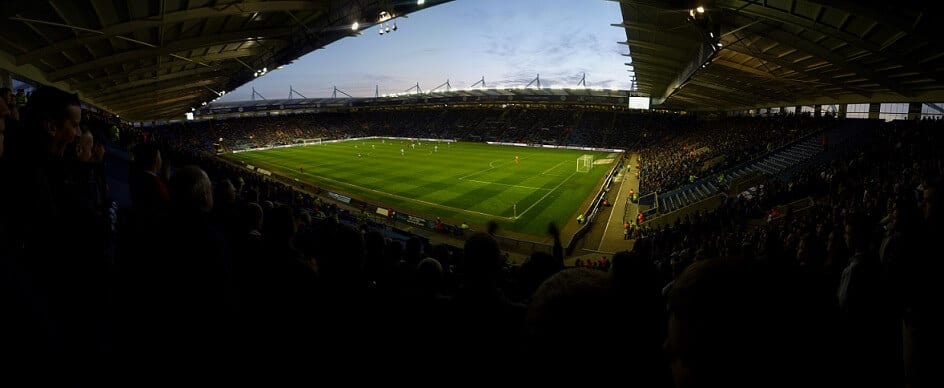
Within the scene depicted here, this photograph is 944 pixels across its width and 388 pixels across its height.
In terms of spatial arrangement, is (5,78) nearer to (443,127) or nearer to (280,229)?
(280,229)

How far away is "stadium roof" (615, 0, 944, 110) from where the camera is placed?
445 inches

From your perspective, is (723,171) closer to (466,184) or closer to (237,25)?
(466,184)

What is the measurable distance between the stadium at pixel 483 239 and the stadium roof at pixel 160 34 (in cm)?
12

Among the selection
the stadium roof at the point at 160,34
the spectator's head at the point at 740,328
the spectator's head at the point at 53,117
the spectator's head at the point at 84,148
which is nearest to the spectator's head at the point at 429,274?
the spectator's head at the point at 740,328

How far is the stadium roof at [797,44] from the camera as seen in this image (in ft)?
37.1

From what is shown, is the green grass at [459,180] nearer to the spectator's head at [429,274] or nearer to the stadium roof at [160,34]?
the stadium roof at [160,34]

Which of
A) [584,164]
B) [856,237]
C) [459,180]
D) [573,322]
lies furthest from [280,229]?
[584,164]

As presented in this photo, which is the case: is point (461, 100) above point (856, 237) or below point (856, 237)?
above

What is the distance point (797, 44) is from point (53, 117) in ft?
67.4

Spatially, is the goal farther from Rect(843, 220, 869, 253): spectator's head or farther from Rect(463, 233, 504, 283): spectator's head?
Rect(463, 233, 504, 283): spectator's head

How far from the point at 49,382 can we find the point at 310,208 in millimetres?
19188

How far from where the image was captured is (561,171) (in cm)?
4044

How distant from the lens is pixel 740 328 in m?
0.86

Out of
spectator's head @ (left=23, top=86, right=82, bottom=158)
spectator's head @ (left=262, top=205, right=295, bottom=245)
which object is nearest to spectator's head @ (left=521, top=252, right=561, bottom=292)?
spectator's head @ (left=262, top=205, right=295, bottom=245)
